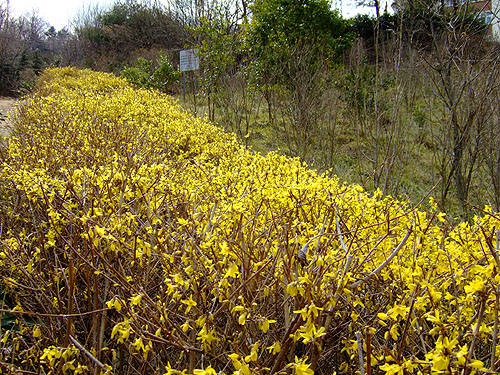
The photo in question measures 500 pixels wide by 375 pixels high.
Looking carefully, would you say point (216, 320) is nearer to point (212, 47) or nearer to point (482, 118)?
point (482, 118)

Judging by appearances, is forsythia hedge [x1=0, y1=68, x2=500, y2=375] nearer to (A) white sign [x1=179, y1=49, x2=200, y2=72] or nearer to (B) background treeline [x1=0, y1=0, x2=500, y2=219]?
(B) background treeline [x1=0, y1=0, x2=500, y2=219]

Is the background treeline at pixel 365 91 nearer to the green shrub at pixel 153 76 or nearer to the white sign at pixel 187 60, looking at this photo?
the green shrub at pixel 153 76

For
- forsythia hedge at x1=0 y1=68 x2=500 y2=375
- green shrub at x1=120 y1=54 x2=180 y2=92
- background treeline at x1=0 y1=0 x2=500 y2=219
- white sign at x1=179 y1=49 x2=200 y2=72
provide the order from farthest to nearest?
1. green shrub at x1=120 y1=54 x2=180 y2=92
2. white sign at x1=179 y1=49 x2=200 y2=72
3. background treeline at x1=0 y1=0 x2=500 y2=219
4. forsythia hedge at x1=0 y1=68 x2=500 y2=375

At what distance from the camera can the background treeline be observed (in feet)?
14.2

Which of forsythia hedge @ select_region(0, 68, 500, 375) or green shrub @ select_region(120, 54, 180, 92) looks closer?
forsythia hedge @ select_region(0, 68, 500, 375)

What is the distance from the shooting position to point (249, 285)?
1.65 m

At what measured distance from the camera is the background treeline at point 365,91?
4.32m

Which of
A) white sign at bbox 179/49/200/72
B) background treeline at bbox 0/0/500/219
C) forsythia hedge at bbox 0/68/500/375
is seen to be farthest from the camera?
white sign at bbox 179/49/200/72

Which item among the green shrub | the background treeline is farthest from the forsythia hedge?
the green shrub

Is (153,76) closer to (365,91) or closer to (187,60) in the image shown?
(187,60)

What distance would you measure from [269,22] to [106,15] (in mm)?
24904

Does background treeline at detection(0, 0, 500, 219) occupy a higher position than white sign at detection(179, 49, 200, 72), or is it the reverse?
white sign at detection(179, 49, 200, 72)

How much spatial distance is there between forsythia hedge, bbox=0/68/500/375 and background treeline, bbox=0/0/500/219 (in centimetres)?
58

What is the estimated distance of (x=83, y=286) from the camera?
93.4 inches
